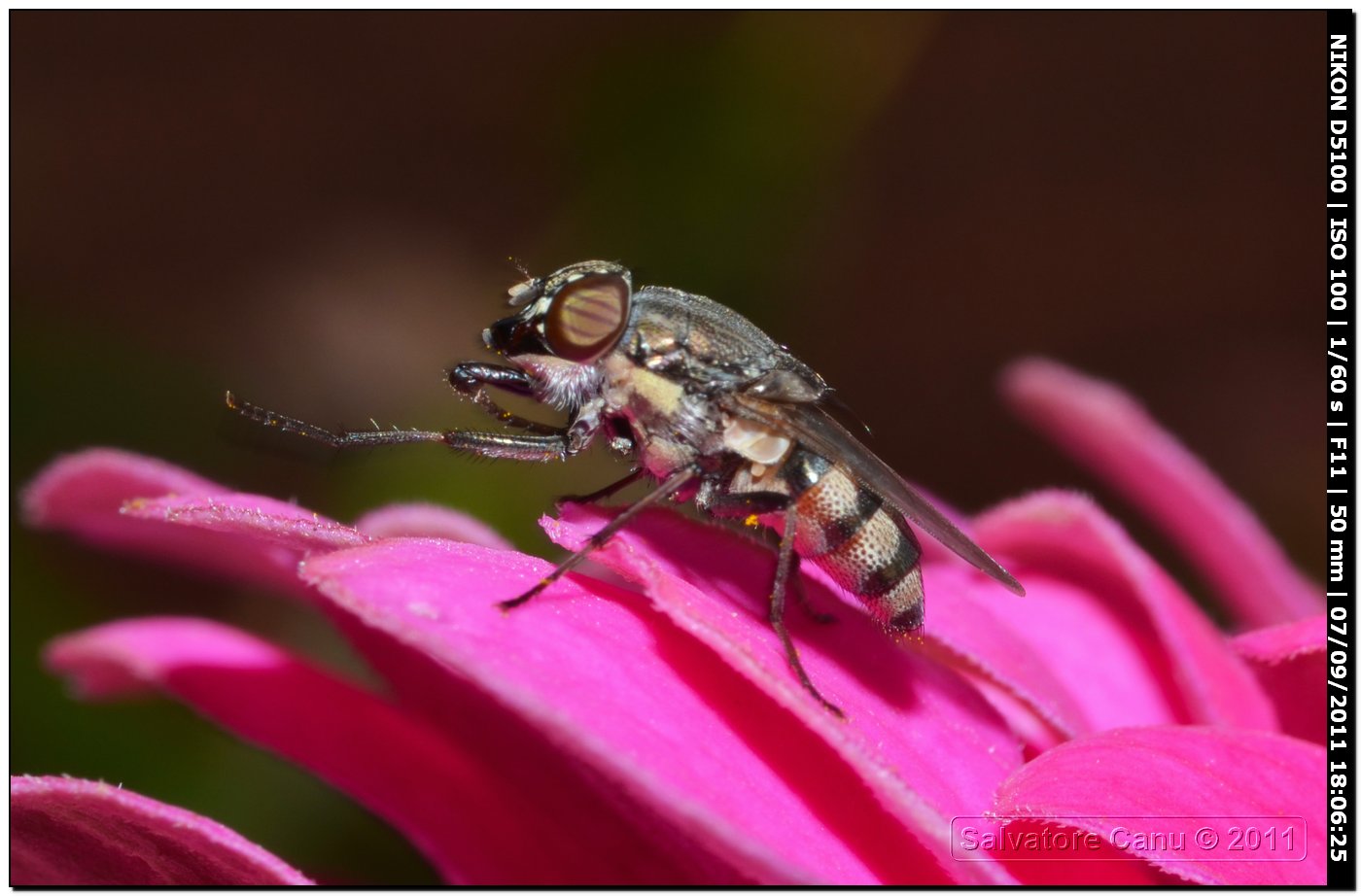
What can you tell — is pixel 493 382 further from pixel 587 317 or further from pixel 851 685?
pixel 851 685

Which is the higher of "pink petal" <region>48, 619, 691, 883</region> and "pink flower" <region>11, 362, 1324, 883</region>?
"pink flower" <region>11, 362, 1324, 883</region>

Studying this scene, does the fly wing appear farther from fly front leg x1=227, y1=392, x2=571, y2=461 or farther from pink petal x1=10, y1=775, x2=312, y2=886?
pink petal x1=10, y1=775, x2=312, y2=886

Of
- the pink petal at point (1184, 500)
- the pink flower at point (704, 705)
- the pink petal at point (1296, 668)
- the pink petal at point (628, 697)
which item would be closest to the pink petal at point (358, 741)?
the pink flower at point (704, 705)

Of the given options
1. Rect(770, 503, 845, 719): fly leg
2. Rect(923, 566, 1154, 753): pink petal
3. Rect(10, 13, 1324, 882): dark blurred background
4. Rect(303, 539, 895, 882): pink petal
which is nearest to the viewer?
Rect(303, 539, 895, 882): pink petal

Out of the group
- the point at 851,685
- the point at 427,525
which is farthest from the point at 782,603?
the point at 427,525

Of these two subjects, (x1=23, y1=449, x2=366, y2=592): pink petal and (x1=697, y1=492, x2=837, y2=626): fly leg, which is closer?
(x1=23, y1=449, x2=366, y2=592): pink petal

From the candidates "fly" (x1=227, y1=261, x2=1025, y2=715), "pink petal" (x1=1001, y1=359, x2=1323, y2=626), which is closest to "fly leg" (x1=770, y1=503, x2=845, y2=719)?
"fly" (x1=227, y1=261, x2=1025, y2=715)

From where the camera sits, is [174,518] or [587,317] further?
[587,317]
